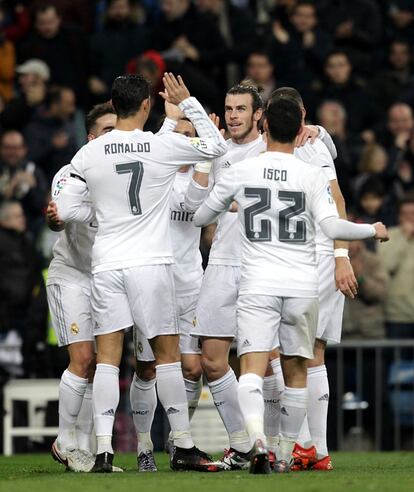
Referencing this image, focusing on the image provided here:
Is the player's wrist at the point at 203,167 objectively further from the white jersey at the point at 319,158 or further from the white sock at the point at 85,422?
the white sock at the point at 85,422

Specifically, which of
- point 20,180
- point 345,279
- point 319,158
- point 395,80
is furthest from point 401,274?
point 345,279

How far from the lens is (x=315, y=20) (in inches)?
790

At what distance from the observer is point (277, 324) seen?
988cm

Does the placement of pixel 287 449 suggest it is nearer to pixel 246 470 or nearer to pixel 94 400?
pixel 246 470

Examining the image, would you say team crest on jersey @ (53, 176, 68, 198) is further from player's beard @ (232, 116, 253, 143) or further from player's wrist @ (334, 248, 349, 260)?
player's wrist @ (334, 248, 349, 260)

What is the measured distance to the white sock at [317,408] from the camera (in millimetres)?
10867

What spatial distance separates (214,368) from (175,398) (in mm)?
617

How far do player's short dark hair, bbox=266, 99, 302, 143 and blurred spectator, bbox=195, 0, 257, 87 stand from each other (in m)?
8.90

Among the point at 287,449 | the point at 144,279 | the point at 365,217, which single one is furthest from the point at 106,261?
the point at 365,217

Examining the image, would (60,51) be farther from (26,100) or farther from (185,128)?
(185,128)

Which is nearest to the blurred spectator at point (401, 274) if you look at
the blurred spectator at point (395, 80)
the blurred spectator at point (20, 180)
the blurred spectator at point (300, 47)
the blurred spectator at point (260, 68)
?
the blurred spectator at point (260, 68)

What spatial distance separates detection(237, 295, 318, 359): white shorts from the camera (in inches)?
386

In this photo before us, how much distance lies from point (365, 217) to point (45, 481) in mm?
7884

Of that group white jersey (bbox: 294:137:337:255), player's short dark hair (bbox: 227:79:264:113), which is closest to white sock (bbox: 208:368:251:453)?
white jersey (bbox: 294:137:337:255)
